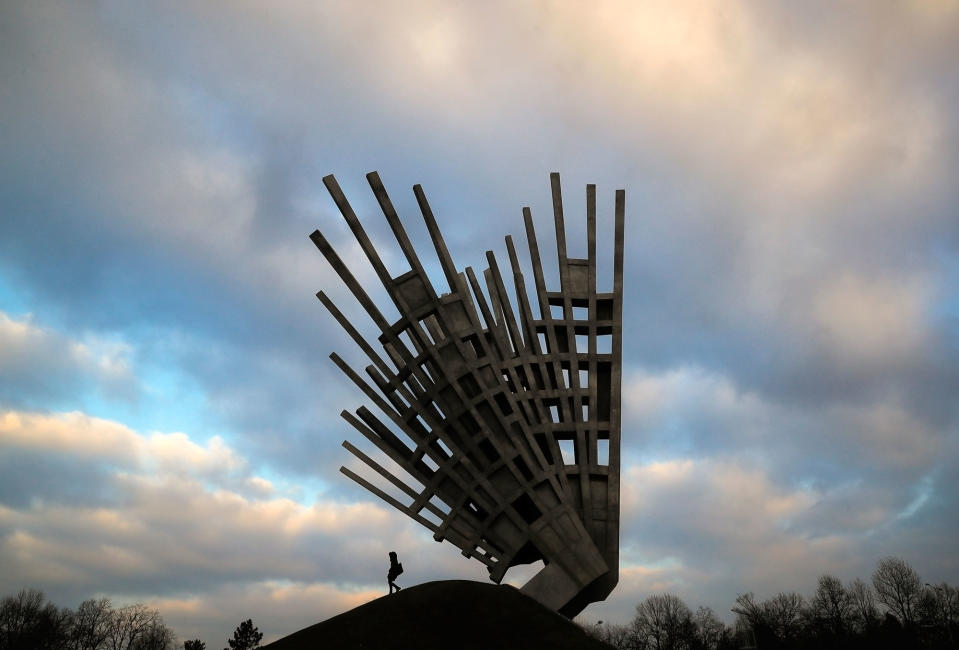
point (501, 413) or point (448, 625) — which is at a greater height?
point (501, 413)

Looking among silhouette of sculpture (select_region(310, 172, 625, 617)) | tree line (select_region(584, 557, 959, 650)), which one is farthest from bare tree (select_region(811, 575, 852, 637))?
silhouette of sculpture (select_region(310, 172, 625, 617))

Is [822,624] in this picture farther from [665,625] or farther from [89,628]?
[89,628]

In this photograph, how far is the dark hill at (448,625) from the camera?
14789 millimetres

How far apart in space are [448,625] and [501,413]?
4.77 m

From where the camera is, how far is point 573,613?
58.9ft

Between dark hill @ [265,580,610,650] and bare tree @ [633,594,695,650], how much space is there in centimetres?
5514

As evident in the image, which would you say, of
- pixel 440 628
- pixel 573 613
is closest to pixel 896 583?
pixel 573 613

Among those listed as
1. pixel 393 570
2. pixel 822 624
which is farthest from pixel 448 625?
pixel 822 624

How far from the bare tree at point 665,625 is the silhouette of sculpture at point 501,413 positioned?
54.2 meters

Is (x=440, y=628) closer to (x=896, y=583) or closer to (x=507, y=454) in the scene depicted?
(x=507, y=454)

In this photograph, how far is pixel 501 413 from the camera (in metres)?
17.6

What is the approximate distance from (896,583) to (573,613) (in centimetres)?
4790

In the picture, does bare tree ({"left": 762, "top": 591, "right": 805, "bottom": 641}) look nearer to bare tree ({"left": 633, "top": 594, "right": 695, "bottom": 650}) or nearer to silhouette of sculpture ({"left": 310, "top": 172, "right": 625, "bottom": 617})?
bare tree ({"left": 633, "top": 594, "right": 695, "bottom": 650})

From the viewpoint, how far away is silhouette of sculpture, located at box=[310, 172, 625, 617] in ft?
56.3
